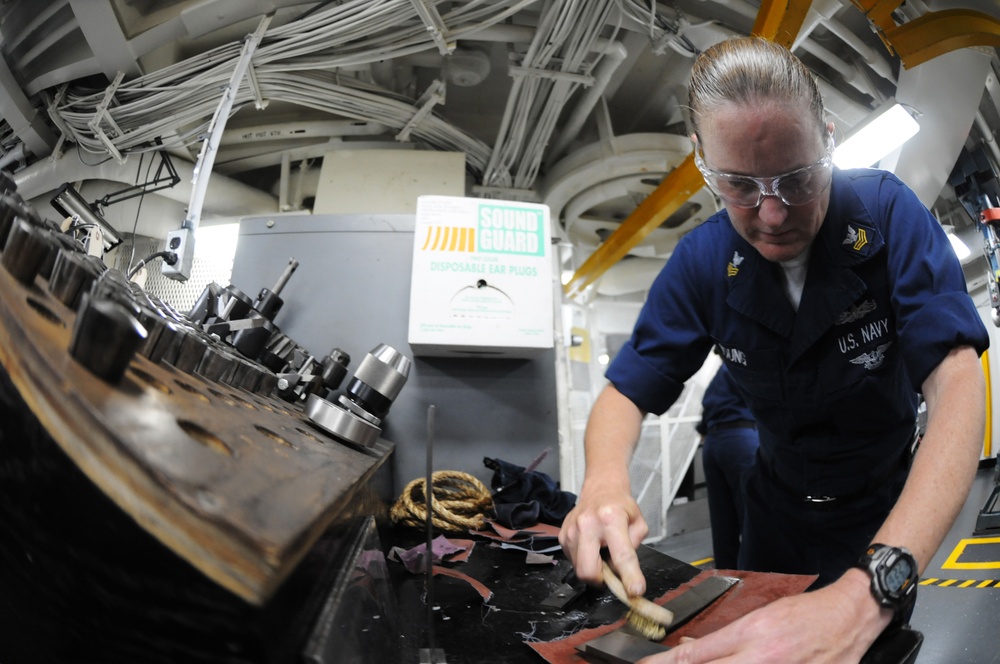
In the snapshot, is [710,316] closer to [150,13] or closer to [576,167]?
[150,13]

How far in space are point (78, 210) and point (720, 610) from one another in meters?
0.91

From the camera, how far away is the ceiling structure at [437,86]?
0.65 m

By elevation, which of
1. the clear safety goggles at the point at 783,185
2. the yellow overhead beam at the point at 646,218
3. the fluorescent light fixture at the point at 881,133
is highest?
the yellow overhead beam at the point at 646,218

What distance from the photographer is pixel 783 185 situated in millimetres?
759

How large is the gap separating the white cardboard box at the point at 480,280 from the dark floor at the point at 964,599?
1331 millimetres

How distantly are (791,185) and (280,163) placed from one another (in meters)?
1.61

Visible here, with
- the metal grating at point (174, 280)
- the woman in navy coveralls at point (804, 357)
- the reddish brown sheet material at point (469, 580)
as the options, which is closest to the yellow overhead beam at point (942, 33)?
the woman in navy coveralls at point (804, 357)

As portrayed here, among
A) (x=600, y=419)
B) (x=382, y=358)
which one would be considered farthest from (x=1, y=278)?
(x=600, y=419)

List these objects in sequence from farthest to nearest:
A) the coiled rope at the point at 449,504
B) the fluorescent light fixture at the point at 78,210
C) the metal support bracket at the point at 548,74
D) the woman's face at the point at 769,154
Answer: the metal support bracket at the point at 548,74 < the coiled rope at the point at 449,504 < the woman's face at the point at 769,154 < the fluorescent light fixture at the point at 78,210

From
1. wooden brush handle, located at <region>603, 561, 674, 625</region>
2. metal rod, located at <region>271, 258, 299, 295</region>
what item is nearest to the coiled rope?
wooden brush handle, located at <region>603, 561, 674, 625</region>

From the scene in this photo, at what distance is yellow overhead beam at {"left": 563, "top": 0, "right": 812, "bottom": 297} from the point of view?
161cm

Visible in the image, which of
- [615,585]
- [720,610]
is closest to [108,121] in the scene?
[615,585]

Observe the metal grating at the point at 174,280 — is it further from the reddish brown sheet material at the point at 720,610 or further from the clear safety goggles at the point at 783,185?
the clear safety goggles at the point at 783,185

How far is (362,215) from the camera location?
1.34m
